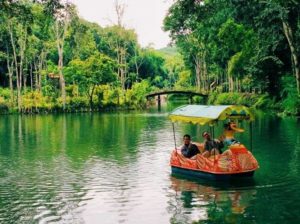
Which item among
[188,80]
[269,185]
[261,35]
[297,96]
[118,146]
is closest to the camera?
[269,185]

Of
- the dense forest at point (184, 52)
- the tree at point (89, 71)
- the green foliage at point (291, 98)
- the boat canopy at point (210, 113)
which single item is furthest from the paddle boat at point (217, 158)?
the tree at point (89, 71)

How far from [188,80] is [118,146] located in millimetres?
92799

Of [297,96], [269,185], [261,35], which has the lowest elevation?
[269,185]

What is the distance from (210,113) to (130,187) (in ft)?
14.5

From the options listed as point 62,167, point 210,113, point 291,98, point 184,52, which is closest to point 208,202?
point 210,113

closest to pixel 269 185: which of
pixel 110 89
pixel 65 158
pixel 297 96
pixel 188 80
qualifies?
pixel 65 158

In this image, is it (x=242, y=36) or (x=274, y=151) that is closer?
(x=274, y=151)

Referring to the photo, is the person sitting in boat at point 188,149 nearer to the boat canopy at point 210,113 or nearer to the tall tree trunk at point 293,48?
the boat canopy at point 210,113

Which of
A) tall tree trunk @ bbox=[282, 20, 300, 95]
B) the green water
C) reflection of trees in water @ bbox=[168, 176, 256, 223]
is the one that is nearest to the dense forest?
tall tree trunk @ bbox=[282, 20, 300, 95]

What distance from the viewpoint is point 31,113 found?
70.3 meters

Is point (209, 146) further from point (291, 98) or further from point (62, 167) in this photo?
point (291, 98)

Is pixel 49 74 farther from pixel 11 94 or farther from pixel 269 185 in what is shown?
pixel 269 185

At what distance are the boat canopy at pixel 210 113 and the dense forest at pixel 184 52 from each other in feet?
68.6

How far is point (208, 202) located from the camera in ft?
53.6
